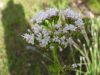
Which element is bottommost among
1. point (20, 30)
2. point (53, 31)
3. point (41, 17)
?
point (53, 31)

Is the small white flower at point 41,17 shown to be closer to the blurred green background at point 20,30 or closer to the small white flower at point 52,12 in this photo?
the small white flower at point 52,12

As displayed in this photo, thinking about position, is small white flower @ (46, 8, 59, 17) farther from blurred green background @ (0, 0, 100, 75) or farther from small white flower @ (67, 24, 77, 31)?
blurred green background @ (0, 0, 100, 75)

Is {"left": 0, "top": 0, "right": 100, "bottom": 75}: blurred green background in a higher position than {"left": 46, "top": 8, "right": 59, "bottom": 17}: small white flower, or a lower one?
higher

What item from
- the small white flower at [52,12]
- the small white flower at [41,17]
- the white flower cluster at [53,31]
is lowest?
the white flower cluster at [53,31]

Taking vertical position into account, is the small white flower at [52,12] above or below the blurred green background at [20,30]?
below

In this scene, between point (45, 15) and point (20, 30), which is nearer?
point (45, 15)

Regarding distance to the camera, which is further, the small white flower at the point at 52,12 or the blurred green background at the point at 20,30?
the blurred green background at the point at 20,30

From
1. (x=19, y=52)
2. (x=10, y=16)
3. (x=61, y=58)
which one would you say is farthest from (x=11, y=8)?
(x=61, y=58)

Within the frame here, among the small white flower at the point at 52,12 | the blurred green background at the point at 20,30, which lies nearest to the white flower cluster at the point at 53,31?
the small white flower at the point at 52,12

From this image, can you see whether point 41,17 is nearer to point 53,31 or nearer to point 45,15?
point 45,15

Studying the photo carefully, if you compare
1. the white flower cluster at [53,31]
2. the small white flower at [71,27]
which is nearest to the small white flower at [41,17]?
the white flower cluster at [53,31]

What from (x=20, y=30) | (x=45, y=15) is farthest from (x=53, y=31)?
(x=20, y=30)

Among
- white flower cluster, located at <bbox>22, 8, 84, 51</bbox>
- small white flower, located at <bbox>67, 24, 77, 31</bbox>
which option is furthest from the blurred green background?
small white flower, located at <bbox>67, 24, 77, 31</bbox>

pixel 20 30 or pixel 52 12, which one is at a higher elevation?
pixel 20 30
